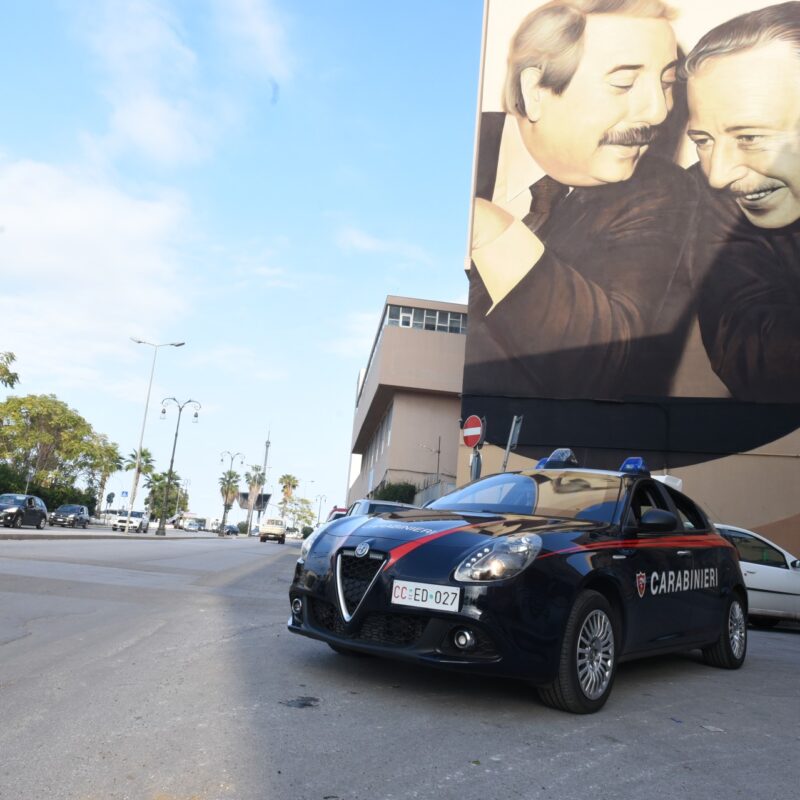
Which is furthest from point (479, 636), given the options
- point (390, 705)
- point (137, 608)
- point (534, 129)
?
point (534, 129)

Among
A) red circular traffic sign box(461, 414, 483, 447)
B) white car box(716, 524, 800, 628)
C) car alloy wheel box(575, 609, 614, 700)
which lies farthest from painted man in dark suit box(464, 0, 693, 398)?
car alloy wheel box(575, 609, 614, 700)

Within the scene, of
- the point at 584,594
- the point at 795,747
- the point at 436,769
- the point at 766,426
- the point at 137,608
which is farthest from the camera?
the point at 766,426

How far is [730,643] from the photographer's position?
22.9 ft

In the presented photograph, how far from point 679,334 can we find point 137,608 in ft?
111

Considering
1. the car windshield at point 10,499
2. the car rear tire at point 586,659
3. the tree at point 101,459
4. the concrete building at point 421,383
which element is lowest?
the car rear tire at point 586,659

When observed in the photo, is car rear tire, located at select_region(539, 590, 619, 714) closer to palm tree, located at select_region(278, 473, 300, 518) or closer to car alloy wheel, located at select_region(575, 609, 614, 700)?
car alloy wheel, located at select_region(575, 609, 614, 700)

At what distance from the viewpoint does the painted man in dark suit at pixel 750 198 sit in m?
37.7

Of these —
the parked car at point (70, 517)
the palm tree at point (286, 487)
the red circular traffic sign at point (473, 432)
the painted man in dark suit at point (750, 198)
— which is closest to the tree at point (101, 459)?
the parked car at point (70, 517)

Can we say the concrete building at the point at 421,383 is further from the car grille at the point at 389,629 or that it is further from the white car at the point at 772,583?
the car grille at the point at 389,629

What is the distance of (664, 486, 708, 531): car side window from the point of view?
6759mm

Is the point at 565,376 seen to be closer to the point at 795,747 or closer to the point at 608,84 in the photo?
the point at 608,84

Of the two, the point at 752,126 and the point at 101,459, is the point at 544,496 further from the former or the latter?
the point at 101,459

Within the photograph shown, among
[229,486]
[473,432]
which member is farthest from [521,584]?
[229,486]

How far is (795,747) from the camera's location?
4484mm
